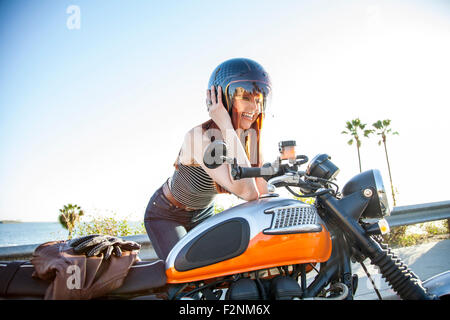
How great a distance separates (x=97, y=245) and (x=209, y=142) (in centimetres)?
77

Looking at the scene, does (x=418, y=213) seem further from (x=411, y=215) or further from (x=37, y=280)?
(x=37, y=280)

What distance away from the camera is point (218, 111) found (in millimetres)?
1771

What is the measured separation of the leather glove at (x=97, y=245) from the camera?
125 centimetres

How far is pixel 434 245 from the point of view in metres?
4.01

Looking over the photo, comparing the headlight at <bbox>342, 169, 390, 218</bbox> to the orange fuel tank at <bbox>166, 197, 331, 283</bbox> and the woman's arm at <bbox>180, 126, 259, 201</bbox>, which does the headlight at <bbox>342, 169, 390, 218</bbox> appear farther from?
the woman's arm at <bbox>180, 126, 259, 201</bbox>

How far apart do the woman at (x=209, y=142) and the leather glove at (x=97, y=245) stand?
558mm

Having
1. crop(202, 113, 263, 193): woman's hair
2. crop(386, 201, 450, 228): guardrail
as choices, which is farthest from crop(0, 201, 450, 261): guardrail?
crop(202, 113, 263, 193): woman's hair

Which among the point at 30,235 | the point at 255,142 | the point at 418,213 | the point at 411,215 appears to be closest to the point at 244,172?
the point at 255,142

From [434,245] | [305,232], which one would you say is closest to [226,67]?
[305,232]

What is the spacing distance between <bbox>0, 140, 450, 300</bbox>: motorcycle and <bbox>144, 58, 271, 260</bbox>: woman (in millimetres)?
378

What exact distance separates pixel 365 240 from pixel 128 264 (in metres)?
1.05

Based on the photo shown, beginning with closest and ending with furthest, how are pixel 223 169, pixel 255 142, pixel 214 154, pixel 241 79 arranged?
pixel 214 154 → pixel 223 169 → pixel 241 79 → pixel 255 142

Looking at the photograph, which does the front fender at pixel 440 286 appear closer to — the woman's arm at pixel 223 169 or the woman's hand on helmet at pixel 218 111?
the woman's arm at pixel 223 169

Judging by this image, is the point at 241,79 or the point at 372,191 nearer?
the point at 372,191
